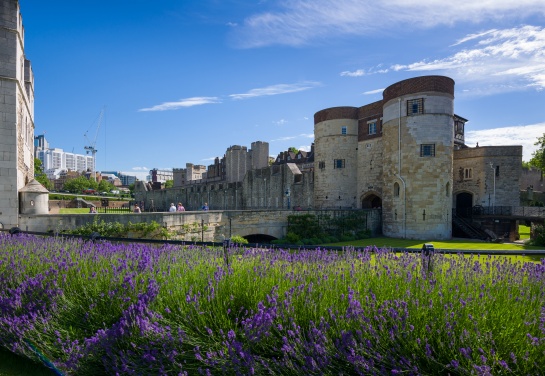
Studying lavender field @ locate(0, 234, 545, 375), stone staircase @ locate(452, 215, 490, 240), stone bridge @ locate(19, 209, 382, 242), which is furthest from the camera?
stone staircase @ locate(452, 215, 490, 240)

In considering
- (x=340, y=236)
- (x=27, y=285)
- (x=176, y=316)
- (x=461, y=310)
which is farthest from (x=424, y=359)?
(x=340, y=236)

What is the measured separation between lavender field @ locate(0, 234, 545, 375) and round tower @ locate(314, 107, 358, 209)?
30.4 metres

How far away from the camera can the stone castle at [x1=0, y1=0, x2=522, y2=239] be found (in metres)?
14.1

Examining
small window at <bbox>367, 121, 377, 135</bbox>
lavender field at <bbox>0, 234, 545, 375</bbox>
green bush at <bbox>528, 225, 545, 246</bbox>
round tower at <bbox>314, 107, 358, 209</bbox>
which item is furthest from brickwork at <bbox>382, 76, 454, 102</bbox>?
lavender field at <bbox>0, 234, 545, 375</bbox>

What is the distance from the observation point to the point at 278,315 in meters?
3.16

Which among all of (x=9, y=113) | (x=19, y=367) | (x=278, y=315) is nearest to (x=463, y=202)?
(x=9, y=113)

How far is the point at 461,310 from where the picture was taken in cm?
295

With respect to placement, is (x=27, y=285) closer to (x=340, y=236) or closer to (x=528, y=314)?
(x=528, y=314)

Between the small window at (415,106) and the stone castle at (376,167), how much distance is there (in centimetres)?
7

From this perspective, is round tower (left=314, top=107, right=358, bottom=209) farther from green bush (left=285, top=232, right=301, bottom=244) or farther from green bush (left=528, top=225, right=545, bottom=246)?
green bush (left=528, top=225, right=545, bottom=246)

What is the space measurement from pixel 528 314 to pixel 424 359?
0.91 m

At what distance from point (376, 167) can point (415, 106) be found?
6.91 m

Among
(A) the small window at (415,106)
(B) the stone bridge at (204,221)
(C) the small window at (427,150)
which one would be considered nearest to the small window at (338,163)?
(B) the stone bridge at (204,221)

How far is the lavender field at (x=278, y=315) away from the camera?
270 cm
